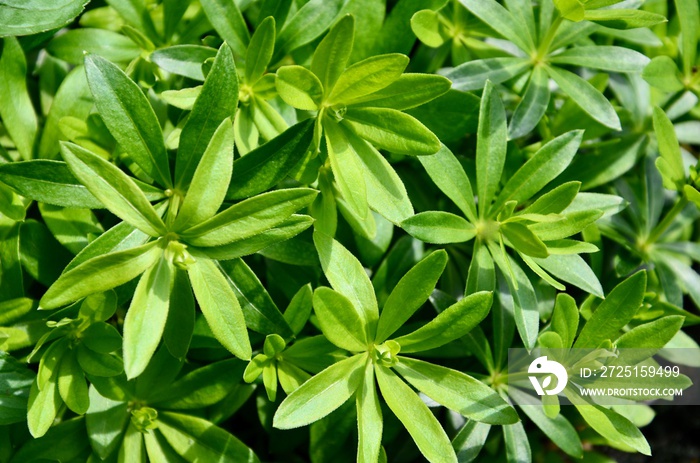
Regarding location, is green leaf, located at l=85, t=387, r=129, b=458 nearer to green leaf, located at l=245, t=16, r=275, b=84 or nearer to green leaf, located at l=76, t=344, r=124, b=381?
green leaf, located at l=76, t=344, r=124, b=381

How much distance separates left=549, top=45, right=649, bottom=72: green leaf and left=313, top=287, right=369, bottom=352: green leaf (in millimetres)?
917

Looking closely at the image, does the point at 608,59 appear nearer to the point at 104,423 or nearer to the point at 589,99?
the point at 589,99

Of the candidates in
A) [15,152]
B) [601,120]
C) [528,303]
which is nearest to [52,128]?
[15,152]

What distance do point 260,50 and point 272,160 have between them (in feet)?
0.97

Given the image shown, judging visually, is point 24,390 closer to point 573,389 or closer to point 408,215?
point 408,215

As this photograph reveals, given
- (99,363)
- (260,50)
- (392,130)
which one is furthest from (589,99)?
(99,363)

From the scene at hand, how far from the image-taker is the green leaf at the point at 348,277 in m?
1.38

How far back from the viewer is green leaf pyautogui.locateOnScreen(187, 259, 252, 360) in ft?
3.93

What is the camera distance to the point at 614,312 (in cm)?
155

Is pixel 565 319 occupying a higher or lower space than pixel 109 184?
lower

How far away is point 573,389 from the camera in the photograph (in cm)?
158

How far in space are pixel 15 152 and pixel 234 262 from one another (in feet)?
2.18

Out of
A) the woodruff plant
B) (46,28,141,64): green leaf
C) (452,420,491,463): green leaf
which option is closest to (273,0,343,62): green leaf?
the woodruff plant

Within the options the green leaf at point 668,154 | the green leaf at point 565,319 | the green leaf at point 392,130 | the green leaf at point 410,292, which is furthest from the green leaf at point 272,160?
the green leaf at point 668,154
